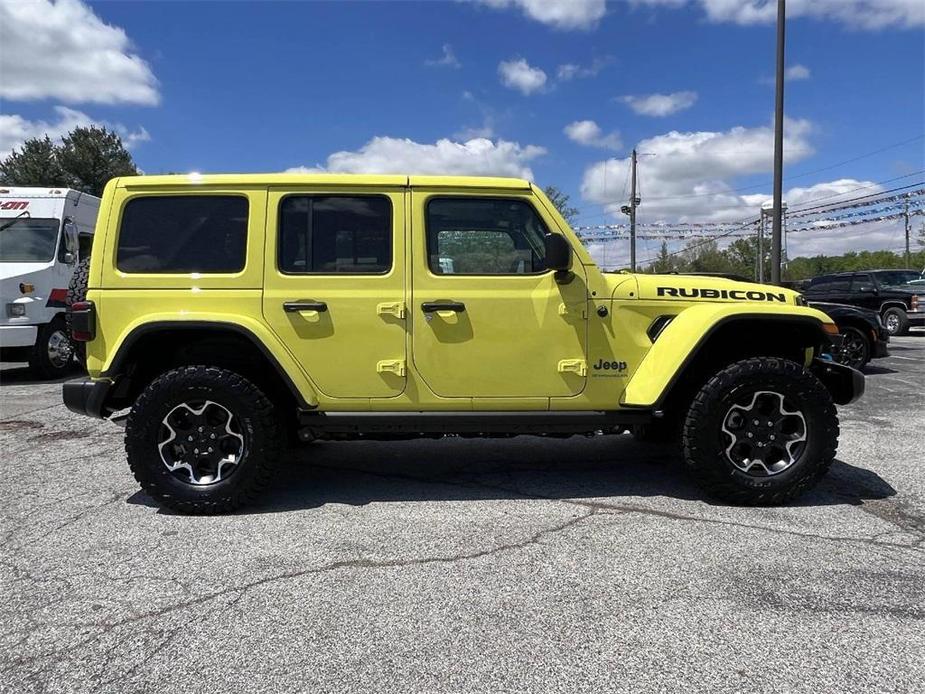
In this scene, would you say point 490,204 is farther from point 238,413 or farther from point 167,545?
point 167,545

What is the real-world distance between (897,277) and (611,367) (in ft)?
51.3

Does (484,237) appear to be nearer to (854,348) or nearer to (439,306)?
(439,306)

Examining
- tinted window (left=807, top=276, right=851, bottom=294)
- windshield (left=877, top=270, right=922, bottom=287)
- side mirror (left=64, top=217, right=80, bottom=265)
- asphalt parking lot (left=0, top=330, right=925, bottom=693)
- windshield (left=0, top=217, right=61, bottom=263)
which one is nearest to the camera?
asphalt parking lot (left=0, top=330, right=925, bottom=693)

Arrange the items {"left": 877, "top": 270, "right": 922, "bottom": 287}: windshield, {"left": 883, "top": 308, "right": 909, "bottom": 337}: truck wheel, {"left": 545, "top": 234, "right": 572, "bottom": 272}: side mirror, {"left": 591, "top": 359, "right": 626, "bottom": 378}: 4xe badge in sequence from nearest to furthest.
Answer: {"left": 545, "top": 234, "right": 572, "bottom": 272}: side mirror, {"left": 591, "top": 359, "right": 626, "bottom": 378}: 4xe badge, {"left": 883, "top": 308, "right": 909, "bottom": 337}: truck wheel, {"left": 877, "top": 270, "right": 922, "bottom": 287}: windshield

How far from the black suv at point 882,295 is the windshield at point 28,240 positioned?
15.3 m

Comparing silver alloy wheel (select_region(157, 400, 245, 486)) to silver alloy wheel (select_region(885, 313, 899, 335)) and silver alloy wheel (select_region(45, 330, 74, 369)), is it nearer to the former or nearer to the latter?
silver alloy wheel (select_region(45, 330, 74, 369))

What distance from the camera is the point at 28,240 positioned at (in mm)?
9648

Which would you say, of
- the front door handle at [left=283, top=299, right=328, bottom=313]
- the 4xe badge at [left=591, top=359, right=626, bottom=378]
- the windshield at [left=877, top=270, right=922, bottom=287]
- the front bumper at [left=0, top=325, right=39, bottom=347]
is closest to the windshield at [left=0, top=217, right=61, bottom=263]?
the front bumper at [left=0, top=325, right=39, bottom=347]

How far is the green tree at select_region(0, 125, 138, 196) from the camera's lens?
1491 inches

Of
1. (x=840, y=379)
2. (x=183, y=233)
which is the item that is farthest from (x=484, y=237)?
(x=840, y=379)

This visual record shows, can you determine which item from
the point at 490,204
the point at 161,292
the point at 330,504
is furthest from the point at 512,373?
the point at 161,292

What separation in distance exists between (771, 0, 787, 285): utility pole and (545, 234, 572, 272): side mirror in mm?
10517

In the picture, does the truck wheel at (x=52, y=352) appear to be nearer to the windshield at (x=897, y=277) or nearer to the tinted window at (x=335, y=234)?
the tinted window at (x=335, y=234)

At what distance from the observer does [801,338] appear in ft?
13.1
